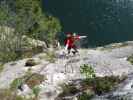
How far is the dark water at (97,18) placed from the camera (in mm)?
145275

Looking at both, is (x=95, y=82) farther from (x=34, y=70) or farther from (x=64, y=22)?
(x=64, y=22)

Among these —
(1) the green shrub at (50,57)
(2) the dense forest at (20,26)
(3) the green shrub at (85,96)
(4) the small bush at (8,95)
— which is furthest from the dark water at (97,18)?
(3) the green shrub at (85,96)

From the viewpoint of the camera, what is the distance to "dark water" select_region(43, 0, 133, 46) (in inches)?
5719

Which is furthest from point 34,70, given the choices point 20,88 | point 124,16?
point 124,16

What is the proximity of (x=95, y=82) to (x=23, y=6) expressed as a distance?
5792 cm

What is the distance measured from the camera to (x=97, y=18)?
164125mm

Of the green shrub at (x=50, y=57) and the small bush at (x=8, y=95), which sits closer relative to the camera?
the small bush at (x=8, y=95)

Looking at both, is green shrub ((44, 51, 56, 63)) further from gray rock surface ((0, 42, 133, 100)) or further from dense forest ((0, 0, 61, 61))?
dense forest ((0, 0, 61, 61))

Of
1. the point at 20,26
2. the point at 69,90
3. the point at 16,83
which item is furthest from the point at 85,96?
the point at 20,26

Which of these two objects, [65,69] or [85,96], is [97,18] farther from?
[85,96]

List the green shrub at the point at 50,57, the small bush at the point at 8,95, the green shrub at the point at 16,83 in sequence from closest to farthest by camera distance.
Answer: the small bush at the point at 8,95
the green shrub at the point at 16,83
the green shrub at the point at 50,57

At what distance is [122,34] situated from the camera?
486 feet

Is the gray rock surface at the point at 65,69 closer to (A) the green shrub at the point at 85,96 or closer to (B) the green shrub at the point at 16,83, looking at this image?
(B) the green shrub at the point at 16,83

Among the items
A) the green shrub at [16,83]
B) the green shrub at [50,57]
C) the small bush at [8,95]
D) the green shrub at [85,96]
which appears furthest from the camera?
the green shrub at [50,57]
